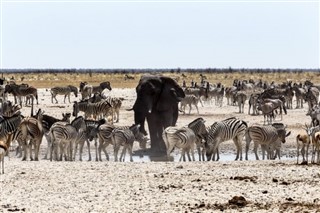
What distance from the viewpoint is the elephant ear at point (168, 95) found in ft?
77.7

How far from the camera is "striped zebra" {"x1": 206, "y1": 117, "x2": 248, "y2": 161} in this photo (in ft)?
66.5

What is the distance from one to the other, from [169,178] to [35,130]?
602 cm

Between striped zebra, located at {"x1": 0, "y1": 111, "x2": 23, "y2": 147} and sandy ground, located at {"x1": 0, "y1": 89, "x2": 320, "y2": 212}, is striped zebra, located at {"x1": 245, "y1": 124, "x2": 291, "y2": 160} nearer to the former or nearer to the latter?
sandy ground, located at {"x1": 0, "y1": 89, "x2": 320, "y2": 212}

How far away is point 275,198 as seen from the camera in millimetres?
12398

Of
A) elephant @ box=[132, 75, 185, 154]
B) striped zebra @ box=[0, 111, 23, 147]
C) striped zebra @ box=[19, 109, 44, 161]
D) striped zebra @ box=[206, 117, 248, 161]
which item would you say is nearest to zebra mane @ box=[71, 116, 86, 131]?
striped zebra @ box=[19, 109, 44, 161]

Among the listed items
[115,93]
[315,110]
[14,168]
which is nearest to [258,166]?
[14,168]

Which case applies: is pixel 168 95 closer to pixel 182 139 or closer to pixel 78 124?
pixel 78 124

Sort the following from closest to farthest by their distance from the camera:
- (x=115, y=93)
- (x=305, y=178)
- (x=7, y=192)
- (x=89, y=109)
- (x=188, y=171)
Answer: (x=7, y=192) → (x=305, y=178) → (x=188, y=171) → (x=89, y=109) → (x=115, y=93)

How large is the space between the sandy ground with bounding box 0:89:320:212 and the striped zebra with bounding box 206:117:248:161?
2707mm

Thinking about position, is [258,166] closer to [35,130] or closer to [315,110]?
[35,130]

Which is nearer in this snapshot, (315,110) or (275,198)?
(275,198)

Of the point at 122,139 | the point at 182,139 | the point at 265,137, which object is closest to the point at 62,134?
the point at 122,139

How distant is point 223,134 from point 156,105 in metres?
3.77

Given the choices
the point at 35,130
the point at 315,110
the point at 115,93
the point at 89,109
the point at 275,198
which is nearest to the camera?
the point at 275,198
